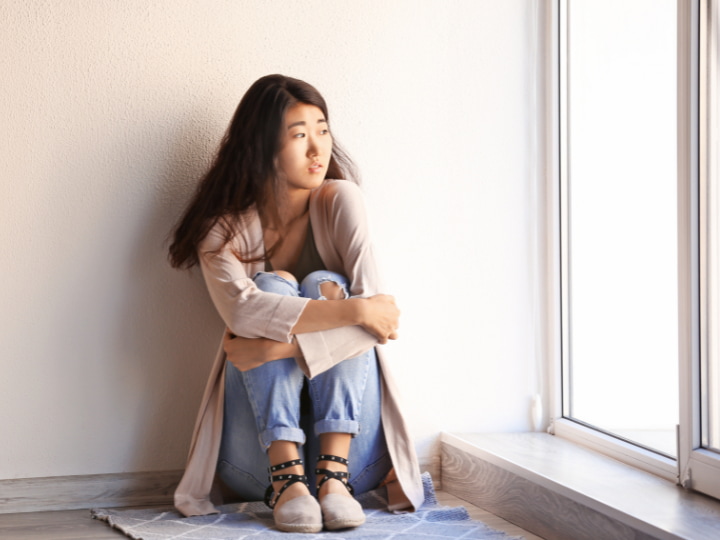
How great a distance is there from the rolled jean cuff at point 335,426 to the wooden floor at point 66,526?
418 millimetres

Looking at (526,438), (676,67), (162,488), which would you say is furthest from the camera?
(526,438)

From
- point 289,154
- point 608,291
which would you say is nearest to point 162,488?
point 289,154

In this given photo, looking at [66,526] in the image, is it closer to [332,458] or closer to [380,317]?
[332,458]

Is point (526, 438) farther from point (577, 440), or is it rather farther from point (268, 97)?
point (268, 97)

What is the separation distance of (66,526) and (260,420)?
1.72 feet

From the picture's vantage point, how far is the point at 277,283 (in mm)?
2062

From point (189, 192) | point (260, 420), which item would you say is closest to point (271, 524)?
point (260, 420)

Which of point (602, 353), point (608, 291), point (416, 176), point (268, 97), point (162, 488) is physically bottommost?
point (162, 488)

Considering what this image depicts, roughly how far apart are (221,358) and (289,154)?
1.76 ft

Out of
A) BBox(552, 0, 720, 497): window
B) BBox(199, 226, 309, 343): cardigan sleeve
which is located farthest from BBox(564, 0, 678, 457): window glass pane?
BBox(199, 226, 309, 343): cardigan sleeve

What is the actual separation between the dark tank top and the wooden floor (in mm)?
744

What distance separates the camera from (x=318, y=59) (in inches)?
94.8

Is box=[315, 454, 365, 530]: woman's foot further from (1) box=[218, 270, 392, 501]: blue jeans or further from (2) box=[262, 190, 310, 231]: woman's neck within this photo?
(2) box=[262, 190, 310, 231]: woman's neck

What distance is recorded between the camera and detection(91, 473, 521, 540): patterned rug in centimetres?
188
